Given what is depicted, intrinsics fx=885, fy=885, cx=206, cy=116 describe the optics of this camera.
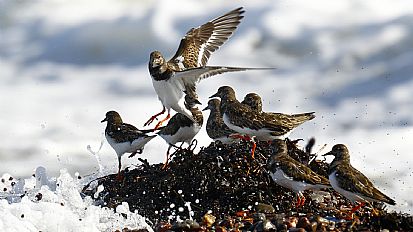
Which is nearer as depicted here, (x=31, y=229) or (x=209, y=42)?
(x=31, y=229)

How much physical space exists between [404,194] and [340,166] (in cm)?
569

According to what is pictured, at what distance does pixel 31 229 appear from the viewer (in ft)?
21.7

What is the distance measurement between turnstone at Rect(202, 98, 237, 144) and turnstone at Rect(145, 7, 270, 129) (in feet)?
0.84

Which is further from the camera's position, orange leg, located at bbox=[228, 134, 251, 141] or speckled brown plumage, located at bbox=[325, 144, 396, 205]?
orange leg, located at bbox=[228, 134, 251, 141]

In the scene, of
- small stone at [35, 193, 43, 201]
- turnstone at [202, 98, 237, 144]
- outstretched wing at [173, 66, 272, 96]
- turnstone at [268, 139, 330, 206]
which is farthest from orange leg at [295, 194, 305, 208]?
small stone at [35, 193, 43, 201]

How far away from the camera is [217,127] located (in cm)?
784

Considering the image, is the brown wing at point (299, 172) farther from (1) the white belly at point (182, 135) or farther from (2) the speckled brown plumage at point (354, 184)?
(1) the white belly at point (182, 135)

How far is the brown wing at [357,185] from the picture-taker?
6320mm

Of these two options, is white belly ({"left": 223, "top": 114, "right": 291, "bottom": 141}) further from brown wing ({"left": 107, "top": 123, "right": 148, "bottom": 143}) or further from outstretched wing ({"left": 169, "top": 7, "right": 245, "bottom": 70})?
outstretched wing ({"left": 169, "top": 7, "right": 245, "bottom": 70})

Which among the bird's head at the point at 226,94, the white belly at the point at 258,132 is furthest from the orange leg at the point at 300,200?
the bird's head at the point at 226,94

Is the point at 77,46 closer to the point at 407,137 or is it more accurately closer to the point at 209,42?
the point at 407,137

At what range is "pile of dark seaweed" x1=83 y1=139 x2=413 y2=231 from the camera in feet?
20.7

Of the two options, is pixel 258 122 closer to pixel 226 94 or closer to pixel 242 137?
pixel 242 137

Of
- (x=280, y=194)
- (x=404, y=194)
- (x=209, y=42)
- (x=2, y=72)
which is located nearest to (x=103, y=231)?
(x=280, y=194)
